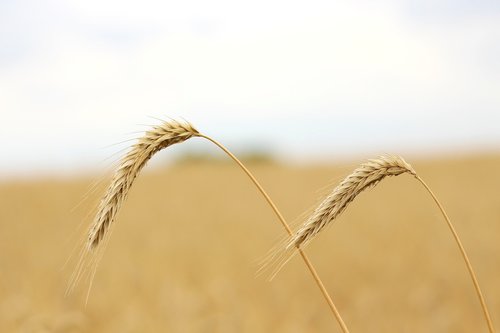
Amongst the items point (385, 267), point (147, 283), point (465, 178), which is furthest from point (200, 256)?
point (465, 178)

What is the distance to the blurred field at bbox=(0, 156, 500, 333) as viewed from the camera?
5016mm

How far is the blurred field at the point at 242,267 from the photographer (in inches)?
197

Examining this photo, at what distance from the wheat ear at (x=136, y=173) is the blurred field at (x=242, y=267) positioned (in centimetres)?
77

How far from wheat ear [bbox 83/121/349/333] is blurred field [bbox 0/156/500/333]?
772mm

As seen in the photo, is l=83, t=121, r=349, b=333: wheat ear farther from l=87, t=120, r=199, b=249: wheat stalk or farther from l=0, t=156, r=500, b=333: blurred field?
l=0, t=156, r=500, b=333: blurred field

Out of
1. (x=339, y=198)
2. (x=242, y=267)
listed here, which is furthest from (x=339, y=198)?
(x=242, y=267)

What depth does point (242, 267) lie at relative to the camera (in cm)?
760

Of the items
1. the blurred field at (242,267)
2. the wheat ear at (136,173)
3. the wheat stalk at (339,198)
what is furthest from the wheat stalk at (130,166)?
the blurred field at (242,267)

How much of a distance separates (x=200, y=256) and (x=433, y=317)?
348 centimetres

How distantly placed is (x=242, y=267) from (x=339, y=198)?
6.33m

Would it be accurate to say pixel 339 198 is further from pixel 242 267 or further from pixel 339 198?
pixel 242 267

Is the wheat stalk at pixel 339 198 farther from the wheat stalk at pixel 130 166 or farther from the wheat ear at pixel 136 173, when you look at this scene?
the wheat stalk at pixel 130 166

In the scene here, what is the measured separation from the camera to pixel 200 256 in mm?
8133

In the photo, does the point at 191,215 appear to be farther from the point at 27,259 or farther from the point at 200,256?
the point at 27,259
